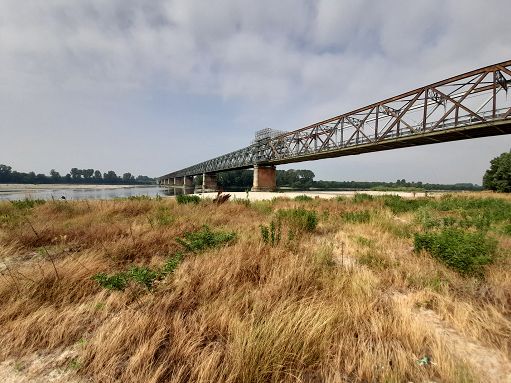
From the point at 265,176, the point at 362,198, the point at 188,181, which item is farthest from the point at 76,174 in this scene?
the point at 362,198

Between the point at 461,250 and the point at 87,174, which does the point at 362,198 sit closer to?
the point at 461,250

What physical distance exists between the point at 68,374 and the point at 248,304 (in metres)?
1.52

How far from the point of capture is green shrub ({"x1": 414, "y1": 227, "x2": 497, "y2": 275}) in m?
3.36

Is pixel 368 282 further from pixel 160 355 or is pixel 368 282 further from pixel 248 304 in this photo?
pixel 160 355

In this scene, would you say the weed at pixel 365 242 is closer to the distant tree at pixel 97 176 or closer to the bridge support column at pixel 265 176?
the bridge support column at pixel 265 176

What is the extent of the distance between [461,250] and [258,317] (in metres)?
3.52

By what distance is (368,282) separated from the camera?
9.53 ft

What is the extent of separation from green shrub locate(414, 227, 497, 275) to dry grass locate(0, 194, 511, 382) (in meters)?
0.14

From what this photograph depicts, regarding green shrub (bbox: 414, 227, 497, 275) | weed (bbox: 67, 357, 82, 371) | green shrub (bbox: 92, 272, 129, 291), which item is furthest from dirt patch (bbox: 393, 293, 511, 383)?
green shrub (bbox: 92, 272, 129, 291)

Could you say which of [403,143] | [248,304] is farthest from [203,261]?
[403,143]

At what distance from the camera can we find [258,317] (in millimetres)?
2100

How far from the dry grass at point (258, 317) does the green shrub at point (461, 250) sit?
0.14 m

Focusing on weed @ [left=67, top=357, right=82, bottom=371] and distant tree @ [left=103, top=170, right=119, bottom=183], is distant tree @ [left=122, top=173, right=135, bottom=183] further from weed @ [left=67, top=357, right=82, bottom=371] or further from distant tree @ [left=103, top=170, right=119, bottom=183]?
weed @ [left=67, top=357, right=82, bottom=371]

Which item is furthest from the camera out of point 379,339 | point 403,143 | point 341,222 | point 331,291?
point 403,143
